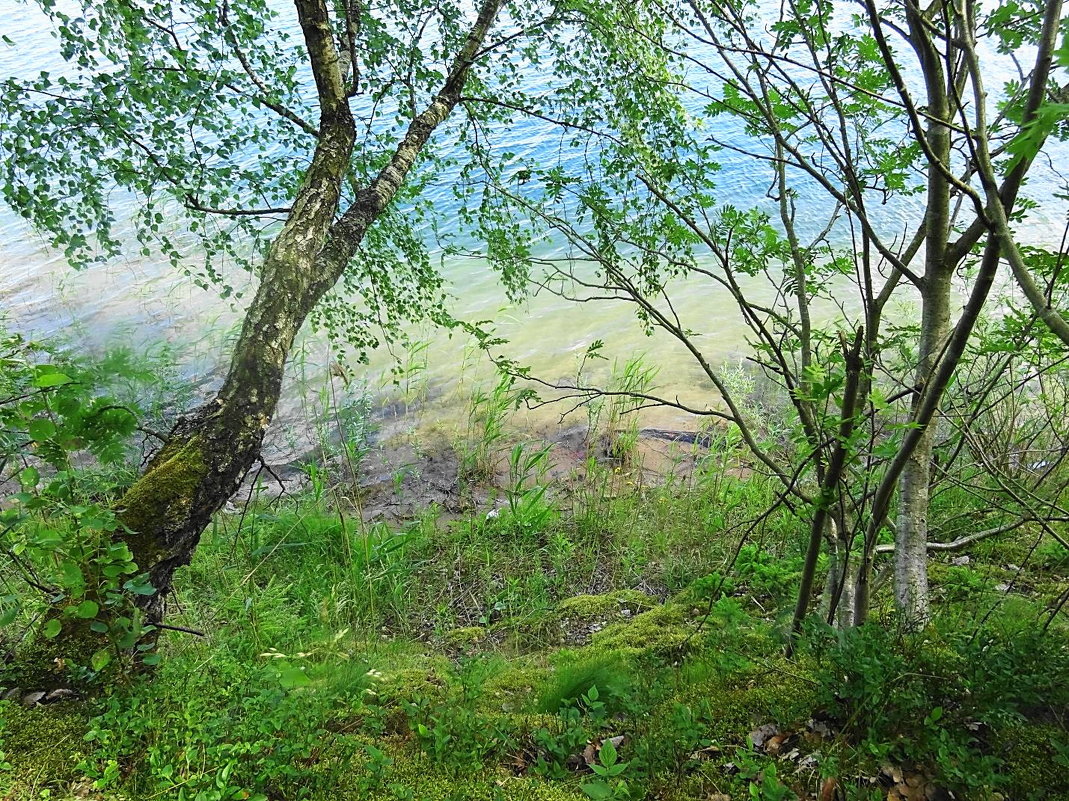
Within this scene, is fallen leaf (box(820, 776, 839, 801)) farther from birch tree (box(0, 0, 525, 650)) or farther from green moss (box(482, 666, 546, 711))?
birch tree (box(0, 0, 525, 650))

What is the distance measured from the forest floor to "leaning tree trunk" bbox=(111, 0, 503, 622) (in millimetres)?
526

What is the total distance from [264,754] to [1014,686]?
2.22m

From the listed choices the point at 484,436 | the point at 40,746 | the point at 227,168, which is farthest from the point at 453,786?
the point at 484,436

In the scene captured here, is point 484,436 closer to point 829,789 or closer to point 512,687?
point 512,687

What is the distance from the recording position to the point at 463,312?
345 inches

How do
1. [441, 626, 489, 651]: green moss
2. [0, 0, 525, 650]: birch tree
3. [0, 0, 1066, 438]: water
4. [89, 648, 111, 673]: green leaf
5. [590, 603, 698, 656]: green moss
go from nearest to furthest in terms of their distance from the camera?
1. [89, 648, 111, 673]: green leaf
2. [0, 0, 525, 650]: birch tree
3. [590, 603, 698, 656]: green moss
4. [441, 626, 489, 651]: green moss
5. [0, 0, 1066, 438]: water

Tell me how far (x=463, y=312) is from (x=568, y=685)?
6.60 meters

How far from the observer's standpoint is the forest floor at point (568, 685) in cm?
184

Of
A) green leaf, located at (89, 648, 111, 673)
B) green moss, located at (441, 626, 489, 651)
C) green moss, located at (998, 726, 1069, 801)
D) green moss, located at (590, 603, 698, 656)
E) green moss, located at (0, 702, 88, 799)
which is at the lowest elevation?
green moss, located at (441, 626, 489, 651)

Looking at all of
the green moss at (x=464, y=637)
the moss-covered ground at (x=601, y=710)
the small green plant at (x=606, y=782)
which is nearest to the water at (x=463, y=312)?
the green moss at (x=464, y=637)

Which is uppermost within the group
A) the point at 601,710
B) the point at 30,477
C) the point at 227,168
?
the point at 227,168

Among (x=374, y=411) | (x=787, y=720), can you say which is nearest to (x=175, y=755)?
(x=787, y=720)

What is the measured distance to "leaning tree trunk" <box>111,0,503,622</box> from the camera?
256 centimetres

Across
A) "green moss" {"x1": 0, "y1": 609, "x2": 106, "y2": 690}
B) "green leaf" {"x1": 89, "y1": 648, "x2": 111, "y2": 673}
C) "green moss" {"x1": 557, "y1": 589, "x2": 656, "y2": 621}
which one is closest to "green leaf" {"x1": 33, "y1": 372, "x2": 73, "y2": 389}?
"green leaf" {"x1": 89, "y1": 648, "x2": 111, "y2": 673}
